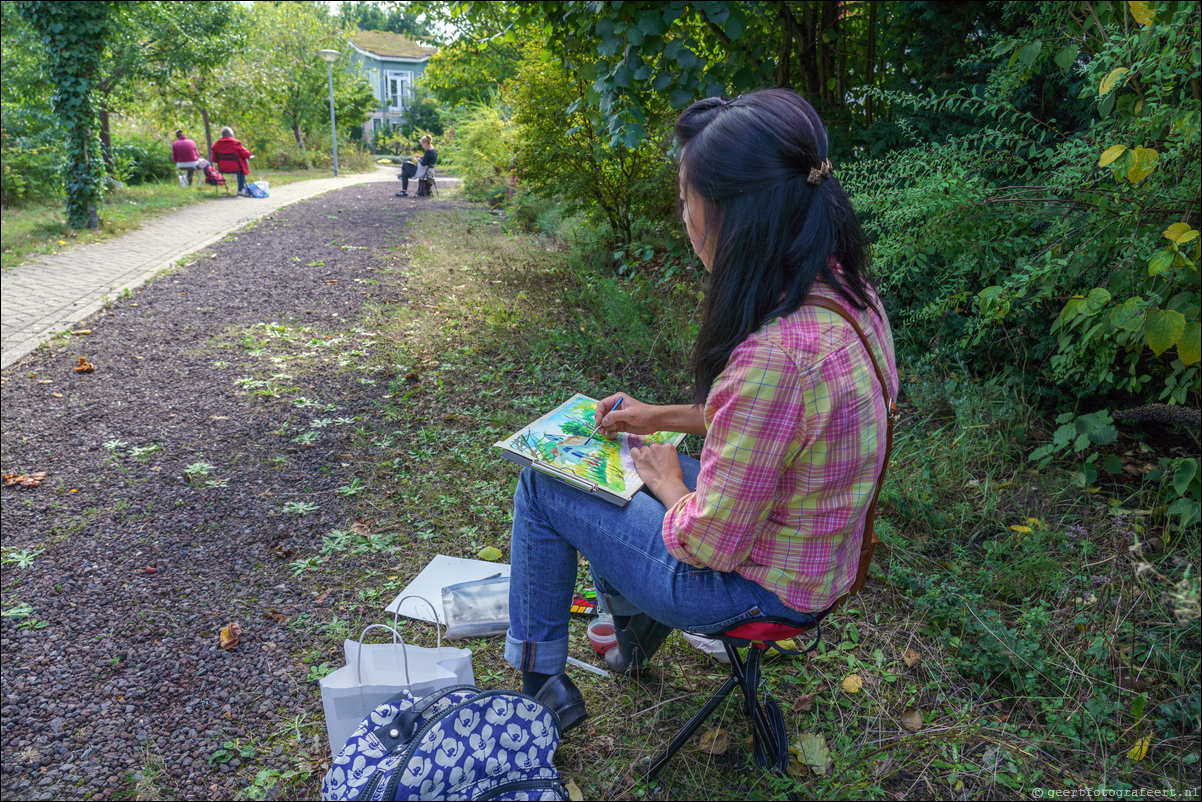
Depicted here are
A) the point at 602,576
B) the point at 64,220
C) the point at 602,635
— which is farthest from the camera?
the point at 64,220

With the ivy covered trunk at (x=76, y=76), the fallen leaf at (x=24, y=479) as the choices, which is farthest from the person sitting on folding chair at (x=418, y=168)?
the fallen leaf at (x=24, y=479)

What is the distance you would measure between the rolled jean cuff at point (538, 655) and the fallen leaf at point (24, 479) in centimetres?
319

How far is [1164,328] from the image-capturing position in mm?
2215

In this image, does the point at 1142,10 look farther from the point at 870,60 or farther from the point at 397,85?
the point at 397,85

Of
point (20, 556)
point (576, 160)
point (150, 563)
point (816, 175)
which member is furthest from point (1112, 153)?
point (576, 160)

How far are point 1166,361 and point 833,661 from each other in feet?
6.55

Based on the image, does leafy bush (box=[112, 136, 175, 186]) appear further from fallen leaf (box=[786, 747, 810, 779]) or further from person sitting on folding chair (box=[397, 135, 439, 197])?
fallen leaf (box=[786, 747, 810, 779])

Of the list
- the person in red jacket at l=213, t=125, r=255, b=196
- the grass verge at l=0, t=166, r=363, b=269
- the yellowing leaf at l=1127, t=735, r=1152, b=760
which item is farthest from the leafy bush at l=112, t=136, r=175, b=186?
the yellowing leaf at l=1127, t=735, r=1152, b=760

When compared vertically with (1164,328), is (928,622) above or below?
below

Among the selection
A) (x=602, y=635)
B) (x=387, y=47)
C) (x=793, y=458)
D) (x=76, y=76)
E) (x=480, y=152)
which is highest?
(x=387, y=47)

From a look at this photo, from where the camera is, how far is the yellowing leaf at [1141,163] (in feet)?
7.22

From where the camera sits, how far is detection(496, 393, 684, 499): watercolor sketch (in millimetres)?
1906

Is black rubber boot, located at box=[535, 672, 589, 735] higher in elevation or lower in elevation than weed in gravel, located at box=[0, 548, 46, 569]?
higher

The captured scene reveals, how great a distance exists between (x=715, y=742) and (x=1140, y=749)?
1.20 m
